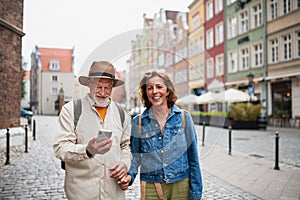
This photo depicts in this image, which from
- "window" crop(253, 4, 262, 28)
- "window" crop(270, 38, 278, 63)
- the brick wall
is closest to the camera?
the brick wall

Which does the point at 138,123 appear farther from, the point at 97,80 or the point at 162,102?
the point at 97,80

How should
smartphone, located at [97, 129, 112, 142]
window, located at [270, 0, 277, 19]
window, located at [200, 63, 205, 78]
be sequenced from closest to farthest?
smartphone, located at [97, 129, 112, 142] < window, located at [200, 63, 205, 78] < window, located at [270, 0, 277, 19]

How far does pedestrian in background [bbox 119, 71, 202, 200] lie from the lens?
7.23 ft

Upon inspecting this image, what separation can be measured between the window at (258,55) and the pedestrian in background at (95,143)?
22.5 m

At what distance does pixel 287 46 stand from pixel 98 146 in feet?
68.4

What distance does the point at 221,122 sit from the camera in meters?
2.98

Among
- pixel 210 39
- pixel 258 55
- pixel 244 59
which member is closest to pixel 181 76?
pixel 258 55

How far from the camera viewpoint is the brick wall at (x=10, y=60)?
379 inches

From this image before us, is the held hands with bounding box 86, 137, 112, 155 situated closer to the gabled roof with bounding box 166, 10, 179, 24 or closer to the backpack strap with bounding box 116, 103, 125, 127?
the backpack strap with bounding box 116, 103, 125, 127

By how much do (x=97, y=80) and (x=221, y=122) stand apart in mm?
1484

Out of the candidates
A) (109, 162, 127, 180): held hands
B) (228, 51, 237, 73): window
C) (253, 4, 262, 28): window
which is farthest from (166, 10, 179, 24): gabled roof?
(228, 51, 237, 73): window

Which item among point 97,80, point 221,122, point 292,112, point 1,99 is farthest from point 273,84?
point 97,80

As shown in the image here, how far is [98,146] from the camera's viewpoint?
6.02ft

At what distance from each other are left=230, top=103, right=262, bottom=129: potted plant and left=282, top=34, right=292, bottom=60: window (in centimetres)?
442
